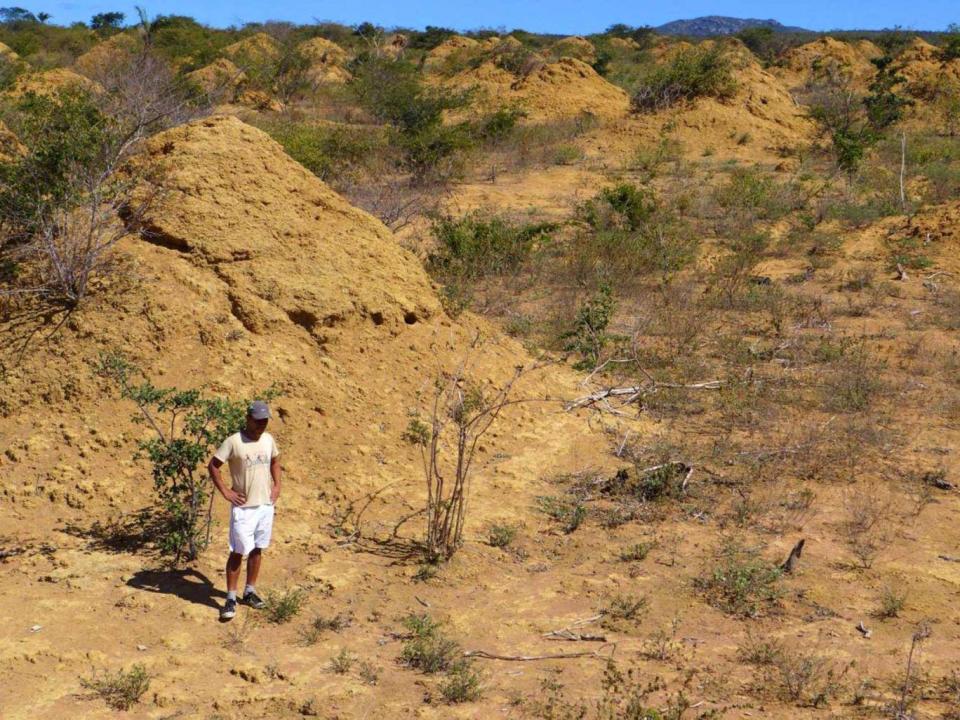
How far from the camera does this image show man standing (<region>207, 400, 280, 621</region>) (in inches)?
149

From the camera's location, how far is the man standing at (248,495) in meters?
3.79

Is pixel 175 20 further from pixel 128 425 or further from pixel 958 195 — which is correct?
pixel 128 425

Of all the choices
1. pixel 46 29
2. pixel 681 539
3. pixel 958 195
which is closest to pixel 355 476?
pixel 681 539

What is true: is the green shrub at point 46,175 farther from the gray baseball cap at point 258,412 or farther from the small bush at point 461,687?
the small bush at point 461,687

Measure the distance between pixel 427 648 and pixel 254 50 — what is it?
24.2m

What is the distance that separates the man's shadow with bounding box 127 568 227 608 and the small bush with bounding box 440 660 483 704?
1132 mm

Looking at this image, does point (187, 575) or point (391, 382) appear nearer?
point (187, 575)

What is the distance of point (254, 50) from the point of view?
24953 mm

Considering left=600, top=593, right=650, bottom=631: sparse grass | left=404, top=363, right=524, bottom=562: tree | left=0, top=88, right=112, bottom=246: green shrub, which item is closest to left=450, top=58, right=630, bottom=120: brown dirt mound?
left=404, top=363, right=524, bottom=562: tree

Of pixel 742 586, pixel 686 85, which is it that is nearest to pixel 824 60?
pixel 686 85

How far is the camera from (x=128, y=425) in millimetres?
4820

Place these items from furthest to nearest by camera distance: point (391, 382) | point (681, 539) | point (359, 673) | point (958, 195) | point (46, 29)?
1. point (46, 29)
2. point (958, 195)
3. point (391, 382)
4. point (681, 539)
5. point (359, 673)

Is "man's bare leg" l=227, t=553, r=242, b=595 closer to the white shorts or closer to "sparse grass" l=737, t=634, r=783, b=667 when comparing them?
the white shorts

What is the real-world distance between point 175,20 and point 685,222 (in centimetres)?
2011
